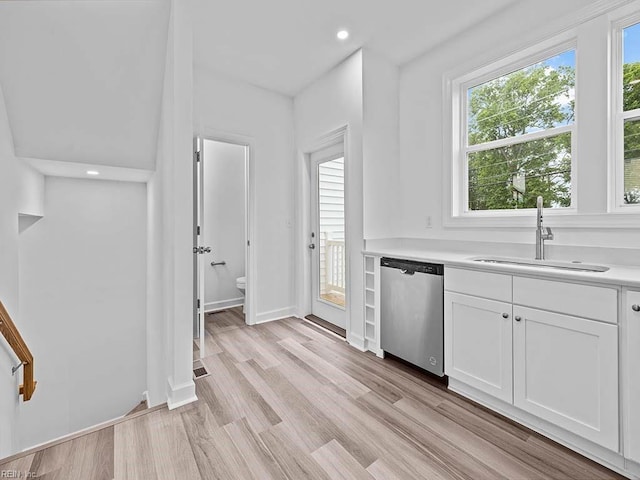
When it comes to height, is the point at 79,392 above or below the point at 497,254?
below

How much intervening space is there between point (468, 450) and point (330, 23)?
10.2 ft

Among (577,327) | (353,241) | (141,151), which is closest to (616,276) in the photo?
(577,327)

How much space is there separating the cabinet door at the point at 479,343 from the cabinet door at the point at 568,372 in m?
0.06

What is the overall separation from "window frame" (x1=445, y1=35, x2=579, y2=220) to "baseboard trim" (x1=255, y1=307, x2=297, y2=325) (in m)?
2.20

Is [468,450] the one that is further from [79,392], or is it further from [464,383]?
[79,392]

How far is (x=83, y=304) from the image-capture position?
3150 mm

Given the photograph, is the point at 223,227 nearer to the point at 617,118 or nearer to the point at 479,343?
the point at 479,343

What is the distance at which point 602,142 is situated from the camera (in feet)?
6.25

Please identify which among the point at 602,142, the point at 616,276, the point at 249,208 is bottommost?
the point at 616,276

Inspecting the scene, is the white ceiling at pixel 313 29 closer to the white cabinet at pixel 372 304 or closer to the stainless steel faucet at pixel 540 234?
the stainless steel faucet at pixel 540 234

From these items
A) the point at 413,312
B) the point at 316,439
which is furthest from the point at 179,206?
the point at 413,312

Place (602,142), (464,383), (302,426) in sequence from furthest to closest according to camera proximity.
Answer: (464,383), (602,142), (302,426)

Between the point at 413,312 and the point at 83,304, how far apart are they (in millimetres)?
3303

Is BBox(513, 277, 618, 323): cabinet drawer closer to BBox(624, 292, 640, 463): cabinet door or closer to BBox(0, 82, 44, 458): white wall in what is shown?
BBox(624, 292, 640, 463): cabinet door
